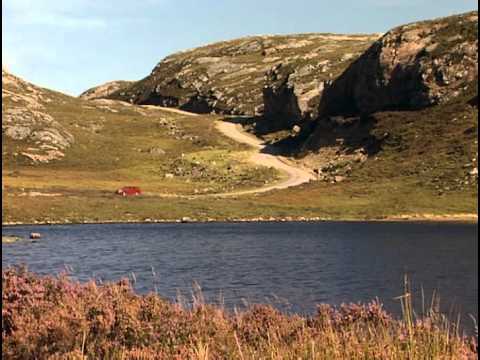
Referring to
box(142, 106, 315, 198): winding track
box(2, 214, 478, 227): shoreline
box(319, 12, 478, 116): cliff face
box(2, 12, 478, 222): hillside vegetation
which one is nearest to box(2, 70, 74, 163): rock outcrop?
box(2, 12, 478, 222): hillside vegetation

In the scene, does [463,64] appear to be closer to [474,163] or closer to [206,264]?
[474,163]

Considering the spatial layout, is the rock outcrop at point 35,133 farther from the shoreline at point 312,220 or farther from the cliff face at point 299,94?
the shoreline at point 312,220

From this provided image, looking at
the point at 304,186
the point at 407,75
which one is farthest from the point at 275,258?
the point at 407,75

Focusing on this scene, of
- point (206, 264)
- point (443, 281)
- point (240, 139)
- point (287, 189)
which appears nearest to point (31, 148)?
point (240, 139)

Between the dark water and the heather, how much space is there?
32.7 feet

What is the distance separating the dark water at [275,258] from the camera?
39.1 metres

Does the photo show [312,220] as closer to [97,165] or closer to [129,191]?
[129,191]

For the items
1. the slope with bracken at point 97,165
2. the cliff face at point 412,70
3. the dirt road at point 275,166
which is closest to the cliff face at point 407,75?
the cliff face at point 412,70

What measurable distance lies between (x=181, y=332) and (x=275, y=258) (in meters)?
45.2

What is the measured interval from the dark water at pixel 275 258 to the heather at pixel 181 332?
9958 millimetres

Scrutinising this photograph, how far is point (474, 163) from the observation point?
388 feet

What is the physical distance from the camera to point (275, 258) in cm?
5716

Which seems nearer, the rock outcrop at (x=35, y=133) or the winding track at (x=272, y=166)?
the winding track at (x=272, y=166)

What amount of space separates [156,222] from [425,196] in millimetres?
44503
